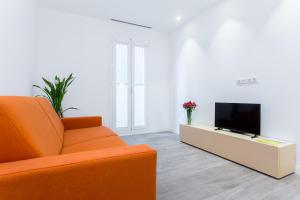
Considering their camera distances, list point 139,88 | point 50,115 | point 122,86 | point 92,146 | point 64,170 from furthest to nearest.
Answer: point 139,88, point 122,86, point 50,115, point 92,146, point 64,170

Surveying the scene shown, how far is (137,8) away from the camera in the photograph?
362 cm

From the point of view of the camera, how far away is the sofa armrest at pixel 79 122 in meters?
2.80

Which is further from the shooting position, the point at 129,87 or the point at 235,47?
the point at 129,87

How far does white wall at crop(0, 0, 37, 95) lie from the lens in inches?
68.3

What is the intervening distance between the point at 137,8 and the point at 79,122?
8.58 ft

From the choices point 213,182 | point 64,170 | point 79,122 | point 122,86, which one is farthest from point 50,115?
point 122,86

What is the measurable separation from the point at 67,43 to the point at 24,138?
11.0 ft

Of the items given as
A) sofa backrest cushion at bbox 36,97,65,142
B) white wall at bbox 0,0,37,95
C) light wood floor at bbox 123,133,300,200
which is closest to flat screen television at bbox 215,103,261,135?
light wood floor at bbox 123,133,300,200

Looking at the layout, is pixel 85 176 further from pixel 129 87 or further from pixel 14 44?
pixel 129 87

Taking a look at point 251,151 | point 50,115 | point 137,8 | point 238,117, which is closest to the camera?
point 50,115

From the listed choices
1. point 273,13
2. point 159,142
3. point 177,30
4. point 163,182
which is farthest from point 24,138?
point 177,30

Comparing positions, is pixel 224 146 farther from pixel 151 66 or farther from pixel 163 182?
pixel 151 66

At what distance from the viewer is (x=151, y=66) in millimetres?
4801

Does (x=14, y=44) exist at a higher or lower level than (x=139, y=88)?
higher
